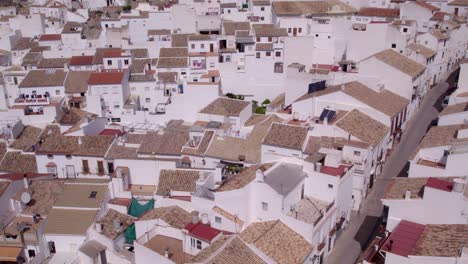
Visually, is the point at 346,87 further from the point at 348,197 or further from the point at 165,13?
the point at 165,13

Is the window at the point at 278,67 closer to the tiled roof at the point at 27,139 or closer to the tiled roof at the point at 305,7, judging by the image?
the tiled roof at the point at 305,7

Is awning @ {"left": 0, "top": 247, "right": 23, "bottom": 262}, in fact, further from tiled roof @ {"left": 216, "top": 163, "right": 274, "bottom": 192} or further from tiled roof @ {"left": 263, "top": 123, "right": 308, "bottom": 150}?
tiled roof @ {"left": 263, "top": 123, "right": 308, "bottom": 150}

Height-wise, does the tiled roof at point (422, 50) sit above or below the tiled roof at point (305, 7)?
below

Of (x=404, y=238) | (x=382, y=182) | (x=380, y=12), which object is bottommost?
(x=382, y=182)

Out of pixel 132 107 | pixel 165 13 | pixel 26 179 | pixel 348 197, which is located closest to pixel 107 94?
pixel 132 107

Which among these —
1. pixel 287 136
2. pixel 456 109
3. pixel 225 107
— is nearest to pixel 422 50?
pixel 456 109

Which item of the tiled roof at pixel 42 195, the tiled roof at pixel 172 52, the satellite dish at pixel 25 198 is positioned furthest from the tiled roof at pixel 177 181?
the tiled roof at pixel 172 52

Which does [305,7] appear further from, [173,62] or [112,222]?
[112,222]
